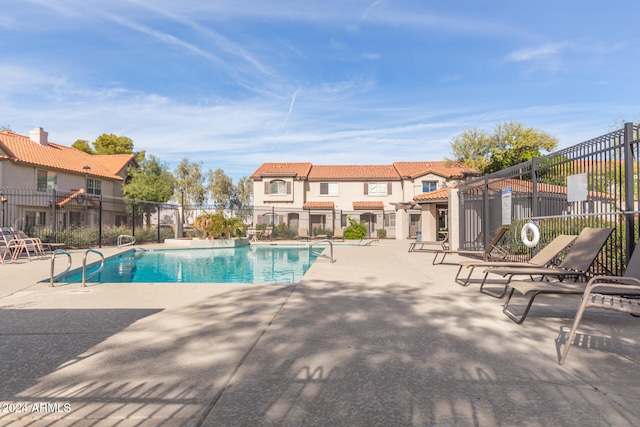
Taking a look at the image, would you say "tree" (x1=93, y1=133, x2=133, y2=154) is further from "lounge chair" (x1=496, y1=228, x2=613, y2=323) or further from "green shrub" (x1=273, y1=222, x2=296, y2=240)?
"lounge chair" (x1=496, y1=228, x2=613, y2=323)

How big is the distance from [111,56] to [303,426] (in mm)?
17371

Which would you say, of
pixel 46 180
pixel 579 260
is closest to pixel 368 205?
pixel 46 180

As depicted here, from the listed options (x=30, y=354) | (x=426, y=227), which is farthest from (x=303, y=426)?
(x=426, y=227)

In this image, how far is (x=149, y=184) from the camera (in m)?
33.2

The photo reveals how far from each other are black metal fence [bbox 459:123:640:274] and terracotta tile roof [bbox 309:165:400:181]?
22.5 meters

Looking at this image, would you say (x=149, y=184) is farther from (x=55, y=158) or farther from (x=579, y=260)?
(x=579, y=260)

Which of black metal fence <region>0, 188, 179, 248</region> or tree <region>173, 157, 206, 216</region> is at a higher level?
tree <region>173, 157, 206, 216</region>

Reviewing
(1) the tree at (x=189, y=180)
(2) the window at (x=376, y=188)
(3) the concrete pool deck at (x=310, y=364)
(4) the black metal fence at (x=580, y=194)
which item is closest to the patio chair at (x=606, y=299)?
(3) the concrete pool deck at (x=310, y=364)

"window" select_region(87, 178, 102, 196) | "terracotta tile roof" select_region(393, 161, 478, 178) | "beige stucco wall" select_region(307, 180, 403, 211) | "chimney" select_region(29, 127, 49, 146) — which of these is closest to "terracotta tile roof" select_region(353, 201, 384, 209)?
"beige stucco wall" select_region(307, 180, 403, 211)

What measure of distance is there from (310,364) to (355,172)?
34.4 metres

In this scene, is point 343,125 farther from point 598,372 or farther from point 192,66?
point 598,372

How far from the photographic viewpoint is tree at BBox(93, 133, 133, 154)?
160 ft

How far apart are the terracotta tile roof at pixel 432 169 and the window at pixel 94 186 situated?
990 inches

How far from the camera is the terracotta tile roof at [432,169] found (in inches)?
1323
